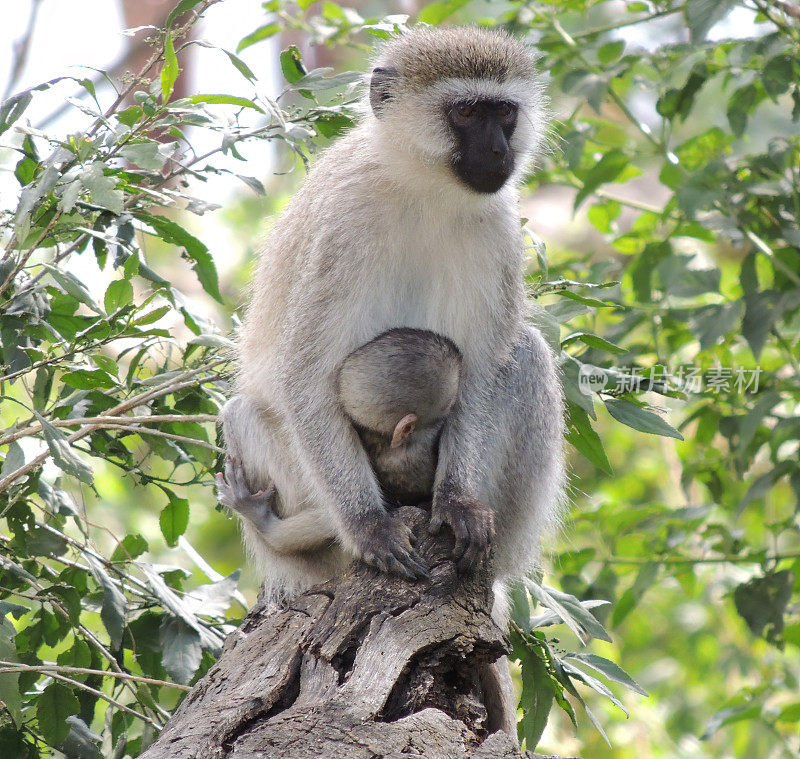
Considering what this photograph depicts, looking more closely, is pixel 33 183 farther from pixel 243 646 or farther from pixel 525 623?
pixel 525 623

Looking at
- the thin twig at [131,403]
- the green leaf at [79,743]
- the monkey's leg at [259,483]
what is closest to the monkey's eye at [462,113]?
the thin twig at [131,403]

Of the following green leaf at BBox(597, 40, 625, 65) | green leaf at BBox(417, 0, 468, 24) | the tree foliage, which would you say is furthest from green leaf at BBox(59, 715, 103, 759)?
green leaf at BBox(597, 40, 625, 65)

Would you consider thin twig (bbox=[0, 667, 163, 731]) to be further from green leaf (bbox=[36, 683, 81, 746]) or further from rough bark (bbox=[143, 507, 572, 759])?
rough bark (bbox=[143, 507, 572, 759])

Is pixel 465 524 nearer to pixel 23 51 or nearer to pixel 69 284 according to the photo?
pixel 69 284

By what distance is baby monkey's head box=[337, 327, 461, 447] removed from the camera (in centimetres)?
408

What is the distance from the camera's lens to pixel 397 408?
4098mm

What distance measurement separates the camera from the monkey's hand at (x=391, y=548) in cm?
369

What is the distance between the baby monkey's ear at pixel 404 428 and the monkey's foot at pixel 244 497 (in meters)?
0.74

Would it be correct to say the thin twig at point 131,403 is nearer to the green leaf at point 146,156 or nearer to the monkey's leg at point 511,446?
the green leaf at point 146,156

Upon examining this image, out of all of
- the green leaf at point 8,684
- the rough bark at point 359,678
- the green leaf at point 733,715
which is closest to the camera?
the rough bark at point 359,678

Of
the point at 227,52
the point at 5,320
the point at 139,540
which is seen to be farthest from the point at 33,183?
the point at 139,540

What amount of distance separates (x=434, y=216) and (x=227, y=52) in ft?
3.91

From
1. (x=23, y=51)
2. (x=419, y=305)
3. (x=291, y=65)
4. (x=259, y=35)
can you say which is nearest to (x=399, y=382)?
(x=419, y=305)

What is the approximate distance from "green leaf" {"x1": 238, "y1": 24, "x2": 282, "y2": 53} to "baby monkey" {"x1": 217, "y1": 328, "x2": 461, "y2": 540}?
84.6 inches
